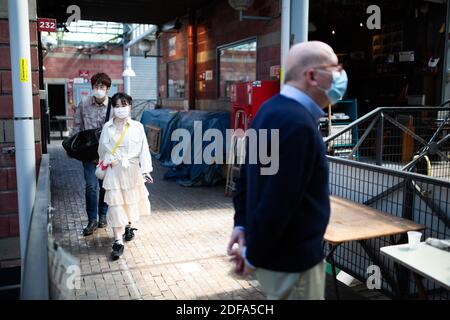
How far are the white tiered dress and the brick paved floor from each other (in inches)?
16.5

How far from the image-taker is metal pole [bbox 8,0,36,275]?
3.29 meters

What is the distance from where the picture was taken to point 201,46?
11.1 metres

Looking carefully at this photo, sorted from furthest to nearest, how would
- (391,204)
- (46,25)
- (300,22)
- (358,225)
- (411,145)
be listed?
(411,145), (46,25), (300,22), (391,204), (358,225)

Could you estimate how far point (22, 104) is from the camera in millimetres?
3461

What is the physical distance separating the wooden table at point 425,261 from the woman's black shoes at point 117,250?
256 centimetres

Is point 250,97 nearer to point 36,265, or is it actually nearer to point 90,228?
point 90,228

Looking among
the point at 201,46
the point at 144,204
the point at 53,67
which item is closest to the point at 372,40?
the point at 201,46

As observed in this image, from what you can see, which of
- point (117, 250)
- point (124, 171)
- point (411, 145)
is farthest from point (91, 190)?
point (411, 145)

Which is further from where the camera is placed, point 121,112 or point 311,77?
point 121,112

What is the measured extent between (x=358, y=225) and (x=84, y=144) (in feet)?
9.93

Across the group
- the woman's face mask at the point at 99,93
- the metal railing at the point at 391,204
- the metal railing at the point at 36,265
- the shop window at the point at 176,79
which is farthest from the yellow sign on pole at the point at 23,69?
the shop window at the point at 176,79

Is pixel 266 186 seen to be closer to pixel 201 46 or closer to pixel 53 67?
pixel 201 46

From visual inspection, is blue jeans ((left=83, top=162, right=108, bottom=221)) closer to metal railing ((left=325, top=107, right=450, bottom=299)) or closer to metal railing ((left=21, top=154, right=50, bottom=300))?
metal railing ((left=21, top=154, right=50, bottom=300))

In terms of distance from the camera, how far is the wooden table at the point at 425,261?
2.22m
